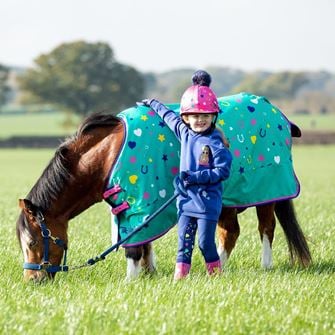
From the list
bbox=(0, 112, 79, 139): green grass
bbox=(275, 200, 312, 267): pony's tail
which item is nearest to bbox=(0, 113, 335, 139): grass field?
bbox=(0, 112, 79, 139): green grass

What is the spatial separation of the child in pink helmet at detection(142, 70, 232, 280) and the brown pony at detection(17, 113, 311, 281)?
1.67 feet

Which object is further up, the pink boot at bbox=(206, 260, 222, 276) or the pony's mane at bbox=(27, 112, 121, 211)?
the pony's mane at bbox=(27, 112, 121, 211)

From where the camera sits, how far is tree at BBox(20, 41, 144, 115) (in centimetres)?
8712

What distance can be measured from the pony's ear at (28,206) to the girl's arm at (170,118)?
1.34 m

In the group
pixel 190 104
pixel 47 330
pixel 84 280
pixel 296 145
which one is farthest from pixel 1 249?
pixel 296 145

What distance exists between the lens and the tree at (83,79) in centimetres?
8712

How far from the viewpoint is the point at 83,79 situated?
89250mm

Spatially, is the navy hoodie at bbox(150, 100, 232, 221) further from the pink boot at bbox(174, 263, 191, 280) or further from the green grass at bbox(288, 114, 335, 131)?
the green grass at bbox(288, 114, 335, 131)

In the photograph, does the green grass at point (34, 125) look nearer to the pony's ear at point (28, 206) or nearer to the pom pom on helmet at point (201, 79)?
the pom pom on helmet at point (201, 79)

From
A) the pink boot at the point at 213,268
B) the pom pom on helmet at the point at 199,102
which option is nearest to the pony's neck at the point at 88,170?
the pom pom on helmet at the point at 199,102

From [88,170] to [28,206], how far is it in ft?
2.05

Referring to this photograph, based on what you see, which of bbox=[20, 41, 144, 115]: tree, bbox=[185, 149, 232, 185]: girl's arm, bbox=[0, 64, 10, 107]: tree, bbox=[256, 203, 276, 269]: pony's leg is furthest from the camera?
bbox=[0, 64, 10, 107]: tree

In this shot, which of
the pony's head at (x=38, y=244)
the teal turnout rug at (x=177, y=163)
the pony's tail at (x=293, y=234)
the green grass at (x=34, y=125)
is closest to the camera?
the pony's head at (x=38, y=244)

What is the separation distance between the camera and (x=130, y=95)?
88.7 m
